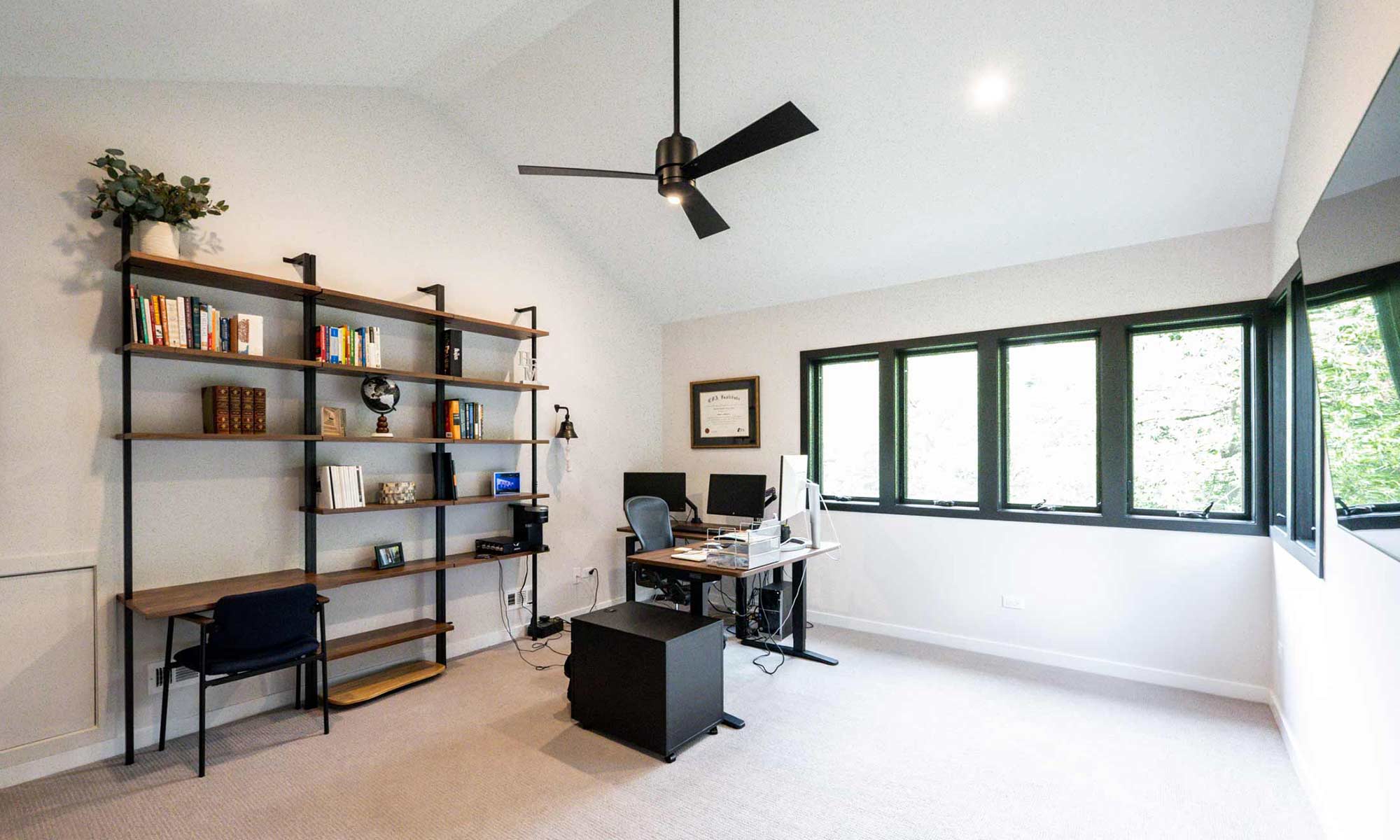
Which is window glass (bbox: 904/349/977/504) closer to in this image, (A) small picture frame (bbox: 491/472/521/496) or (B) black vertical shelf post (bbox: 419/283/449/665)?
(A) small picture frame (bbox: 491/472/521/496)

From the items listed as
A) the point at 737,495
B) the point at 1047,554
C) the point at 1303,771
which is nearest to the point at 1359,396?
the point at 1303,771

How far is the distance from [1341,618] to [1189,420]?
73.4 inches

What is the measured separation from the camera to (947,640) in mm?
4367

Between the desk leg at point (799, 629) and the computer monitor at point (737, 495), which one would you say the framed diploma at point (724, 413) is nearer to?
the computer monitor at point (737, 495)

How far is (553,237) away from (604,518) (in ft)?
7.85

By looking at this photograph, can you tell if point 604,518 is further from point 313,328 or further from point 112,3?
point 112,3

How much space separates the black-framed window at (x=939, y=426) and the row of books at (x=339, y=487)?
370 centimetres

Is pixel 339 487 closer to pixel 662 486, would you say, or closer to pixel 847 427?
pixel 662 486

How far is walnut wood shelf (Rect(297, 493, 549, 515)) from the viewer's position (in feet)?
11.2

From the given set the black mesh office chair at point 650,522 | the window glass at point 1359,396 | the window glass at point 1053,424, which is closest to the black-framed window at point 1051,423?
the window glass at point 1053,424

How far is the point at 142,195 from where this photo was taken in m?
2.77

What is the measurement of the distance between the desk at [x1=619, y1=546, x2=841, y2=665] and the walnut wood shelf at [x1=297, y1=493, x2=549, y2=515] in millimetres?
921

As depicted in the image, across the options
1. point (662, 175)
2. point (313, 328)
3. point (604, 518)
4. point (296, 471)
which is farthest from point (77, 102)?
→ point (604, 518)

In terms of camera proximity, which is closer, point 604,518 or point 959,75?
point 959,75
